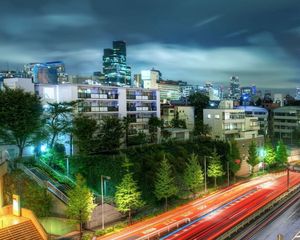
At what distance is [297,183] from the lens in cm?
5253

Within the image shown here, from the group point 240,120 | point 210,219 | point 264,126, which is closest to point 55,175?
→ point 210,219

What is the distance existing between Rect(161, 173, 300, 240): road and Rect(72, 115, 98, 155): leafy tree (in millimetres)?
16790

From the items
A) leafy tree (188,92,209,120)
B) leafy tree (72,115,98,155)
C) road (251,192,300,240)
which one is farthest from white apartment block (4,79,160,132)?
road (251,192,300,240)

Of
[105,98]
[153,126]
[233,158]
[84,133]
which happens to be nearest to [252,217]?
[84,133]

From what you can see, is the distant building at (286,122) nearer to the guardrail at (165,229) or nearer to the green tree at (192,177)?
the green tree at (192,177)

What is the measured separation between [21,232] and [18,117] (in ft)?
51.6

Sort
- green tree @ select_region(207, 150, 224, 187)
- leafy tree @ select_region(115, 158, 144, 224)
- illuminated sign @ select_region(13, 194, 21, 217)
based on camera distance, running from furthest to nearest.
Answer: green tree @ select_region(207, 150, 224, 187)
leafy tree @ select_region(115, 158, 144, 224)
illuminated sign @ select_region(13, 194, 21, 217)

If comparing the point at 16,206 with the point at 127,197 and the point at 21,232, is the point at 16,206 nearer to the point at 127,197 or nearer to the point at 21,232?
the point at 21,232

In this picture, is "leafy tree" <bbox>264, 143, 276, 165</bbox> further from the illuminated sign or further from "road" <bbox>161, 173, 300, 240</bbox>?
the illuminated sign

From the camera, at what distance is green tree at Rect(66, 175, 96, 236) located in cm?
2944

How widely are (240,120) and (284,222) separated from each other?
42720 mm

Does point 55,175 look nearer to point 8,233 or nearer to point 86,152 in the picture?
point 86,152

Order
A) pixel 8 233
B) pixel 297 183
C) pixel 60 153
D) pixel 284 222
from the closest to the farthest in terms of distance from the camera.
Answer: pixel 8 233 < pixel 284 222 < pixel 60 153 < pixel 297 183

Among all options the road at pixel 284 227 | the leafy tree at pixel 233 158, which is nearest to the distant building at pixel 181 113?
the leafy tree at pixel 233 158
